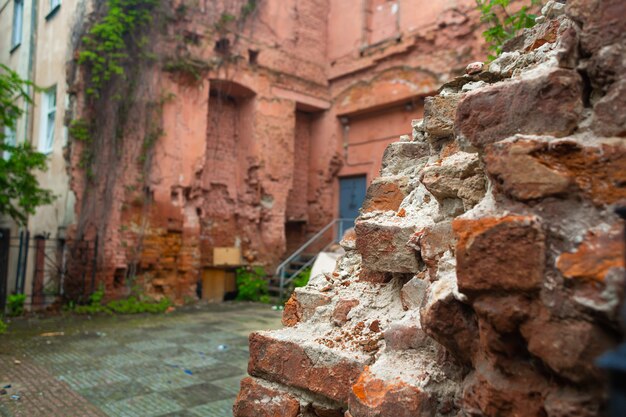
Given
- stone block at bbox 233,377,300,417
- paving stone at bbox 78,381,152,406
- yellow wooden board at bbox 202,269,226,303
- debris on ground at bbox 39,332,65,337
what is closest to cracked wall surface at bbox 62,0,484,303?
yellow wooden board at bbox 202,269,226,303

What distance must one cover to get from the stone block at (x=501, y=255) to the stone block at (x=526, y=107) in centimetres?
31

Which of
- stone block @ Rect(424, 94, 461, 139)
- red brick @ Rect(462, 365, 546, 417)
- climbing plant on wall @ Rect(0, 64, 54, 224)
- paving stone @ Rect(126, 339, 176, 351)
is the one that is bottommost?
paving stone @ Rect(126, 339, 176, 351)

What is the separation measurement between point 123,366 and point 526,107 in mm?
5147

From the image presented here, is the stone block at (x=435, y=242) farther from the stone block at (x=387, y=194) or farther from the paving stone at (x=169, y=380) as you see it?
the paving stone at (x=169, y=380)

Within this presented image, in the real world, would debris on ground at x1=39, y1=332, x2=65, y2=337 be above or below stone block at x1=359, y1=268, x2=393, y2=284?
below

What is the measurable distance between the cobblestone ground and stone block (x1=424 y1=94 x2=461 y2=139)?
2947 mm

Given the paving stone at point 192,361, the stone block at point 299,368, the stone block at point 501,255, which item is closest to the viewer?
the stone block at point 501,255

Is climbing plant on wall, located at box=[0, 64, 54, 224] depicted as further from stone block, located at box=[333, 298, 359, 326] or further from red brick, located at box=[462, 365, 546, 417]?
red brick, located at box=[462, 365, 546, 417]

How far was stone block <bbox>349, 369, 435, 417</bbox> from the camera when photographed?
4.99 feet

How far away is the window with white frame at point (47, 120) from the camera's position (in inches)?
448

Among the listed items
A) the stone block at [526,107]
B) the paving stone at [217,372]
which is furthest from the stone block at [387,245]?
the paving stone at [217,372]

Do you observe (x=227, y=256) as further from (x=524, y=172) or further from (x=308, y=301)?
(x=524, y=172)

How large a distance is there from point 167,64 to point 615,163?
33.2 ft

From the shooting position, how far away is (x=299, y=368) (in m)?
1.99
